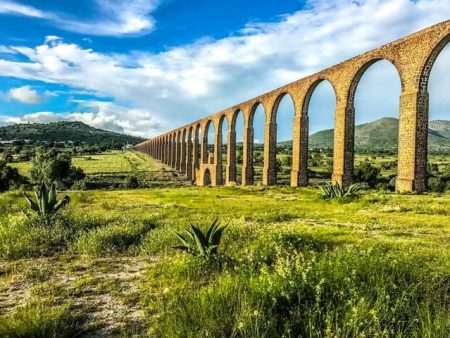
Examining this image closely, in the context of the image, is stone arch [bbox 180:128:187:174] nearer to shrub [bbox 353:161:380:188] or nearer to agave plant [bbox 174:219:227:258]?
shrub [bbox 353:161:380:188]

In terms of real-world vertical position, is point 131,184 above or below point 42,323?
below

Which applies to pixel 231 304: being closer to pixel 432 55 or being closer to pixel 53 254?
pixel 53 254

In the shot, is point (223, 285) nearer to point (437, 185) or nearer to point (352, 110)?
point (352, 110)

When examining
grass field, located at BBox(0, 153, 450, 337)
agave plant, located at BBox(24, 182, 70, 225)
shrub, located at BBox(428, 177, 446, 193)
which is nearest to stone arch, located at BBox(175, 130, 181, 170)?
shrub, located at BBox(428, 177, 446, 193)

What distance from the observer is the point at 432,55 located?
1557 cm

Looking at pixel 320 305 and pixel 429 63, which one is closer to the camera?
pixel 320 305

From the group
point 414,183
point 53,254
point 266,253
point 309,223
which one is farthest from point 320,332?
point 414,183

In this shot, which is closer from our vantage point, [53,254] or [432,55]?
[53,254]

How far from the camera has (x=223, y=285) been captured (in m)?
3.35

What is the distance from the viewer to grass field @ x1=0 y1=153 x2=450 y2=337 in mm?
2775

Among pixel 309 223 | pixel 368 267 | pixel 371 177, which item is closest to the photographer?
pixel 368 267

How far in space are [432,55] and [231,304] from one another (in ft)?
52.8

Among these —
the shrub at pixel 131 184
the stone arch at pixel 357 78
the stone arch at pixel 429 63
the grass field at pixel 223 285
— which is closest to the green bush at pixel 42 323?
the grass field at pixel 223 285

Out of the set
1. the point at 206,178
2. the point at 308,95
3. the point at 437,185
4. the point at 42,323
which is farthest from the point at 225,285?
the point at 206,178
